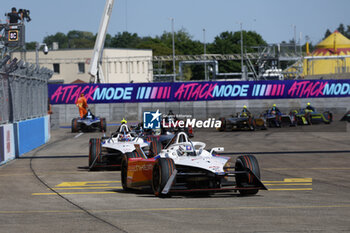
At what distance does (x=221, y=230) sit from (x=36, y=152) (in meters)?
17.7

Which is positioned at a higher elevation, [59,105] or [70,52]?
[70,52]

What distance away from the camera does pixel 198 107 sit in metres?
44.8

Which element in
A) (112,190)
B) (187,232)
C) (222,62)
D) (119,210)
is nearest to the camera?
(187,232)

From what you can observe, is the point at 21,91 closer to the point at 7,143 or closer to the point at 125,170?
the point at 7,143

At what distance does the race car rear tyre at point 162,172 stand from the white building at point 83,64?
226ft

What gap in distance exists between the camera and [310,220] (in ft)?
28.6

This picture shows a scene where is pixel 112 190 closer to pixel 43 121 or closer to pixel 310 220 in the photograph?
pixel 310 220

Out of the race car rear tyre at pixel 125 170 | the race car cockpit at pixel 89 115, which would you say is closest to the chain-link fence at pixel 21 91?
the race car cockpit at pixel 89 115

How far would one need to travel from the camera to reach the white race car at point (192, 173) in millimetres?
11391

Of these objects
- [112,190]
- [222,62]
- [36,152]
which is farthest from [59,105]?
[222,62]

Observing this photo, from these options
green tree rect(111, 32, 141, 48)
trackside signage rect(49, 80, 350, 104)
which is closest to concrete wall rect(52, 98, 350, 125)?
trackside signage rect(49, 80, 350, 104)

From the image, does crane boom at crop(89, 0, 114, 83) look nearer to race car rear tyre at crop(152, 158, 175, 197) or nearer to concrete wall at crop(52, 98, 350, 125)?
concrete wall at crop(52, 98, 350, 125)

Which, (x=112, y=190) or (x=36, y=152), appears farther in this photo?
(x=36, y=152)

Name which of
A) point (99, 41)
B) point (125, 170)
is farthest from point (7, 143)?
point (99, 41)
